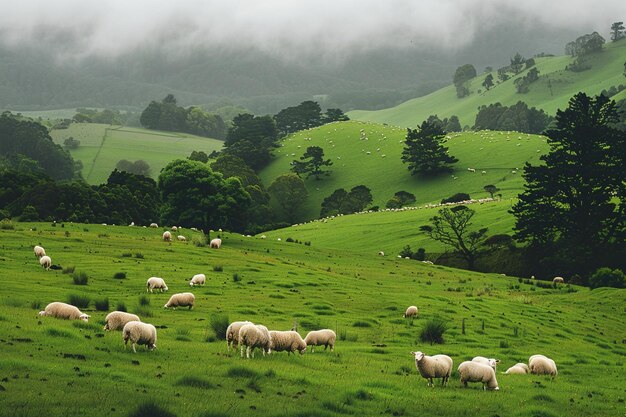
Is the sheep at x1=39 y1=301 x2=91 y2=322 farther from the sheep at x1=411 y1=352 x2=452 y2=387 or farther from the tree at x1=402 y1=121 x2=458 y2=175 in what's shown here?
the tree at x1=402 y1=121 x2=458 y2=175

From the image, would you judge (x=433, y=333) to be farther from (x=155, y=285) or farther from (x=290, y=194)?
(x=290, y=194)

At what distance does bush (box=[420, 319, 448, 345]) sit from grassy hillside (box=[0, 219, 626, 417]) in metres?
0.39

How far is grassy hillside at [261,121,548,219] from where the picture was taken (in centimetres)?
12850

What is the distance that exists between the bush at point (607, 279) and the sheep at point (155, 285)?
35972 millimetres

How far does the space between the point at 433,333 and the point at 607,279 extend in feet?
106

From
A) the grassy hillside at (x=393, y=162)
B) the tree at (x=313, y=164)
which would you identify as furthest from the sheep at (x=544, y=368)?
the tree at (x=313, y=164)

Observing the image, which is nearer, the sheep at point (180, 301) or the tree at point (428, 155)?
the sheep at point (180, 301)

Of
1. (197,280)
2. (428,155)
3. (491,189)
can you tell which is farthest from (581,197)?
(428,155)

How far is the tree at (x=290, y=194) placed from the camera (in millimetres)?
139625

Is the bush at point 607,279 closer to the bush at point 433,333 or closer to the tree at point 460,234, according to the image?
the tree at point 460,234

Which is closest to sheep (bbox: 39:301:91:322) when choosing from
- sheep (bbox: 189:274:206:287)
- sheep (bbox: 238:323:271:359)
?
sheep (bbox: 238:323:271:359)

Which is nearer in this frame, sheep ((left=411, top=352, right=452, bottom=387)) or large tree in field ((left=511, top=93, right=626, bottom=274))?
sheep ((left=411, top=352, right=452, bottom=387))

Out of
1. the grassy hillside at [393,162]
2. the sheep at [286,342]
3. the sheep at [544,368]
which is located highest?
the grassy hillside at [393,162]

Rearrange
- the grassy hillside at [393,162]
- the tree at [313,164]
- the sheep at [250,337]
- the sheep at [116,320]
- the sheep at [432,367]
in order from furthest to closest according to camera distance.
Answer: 1. the tree at [313,164]
2. the grassy hillside at [393,162]
3. the sheep at [116,320]
4. the sheep at [250,337]
5. the sheep at [432,367]
